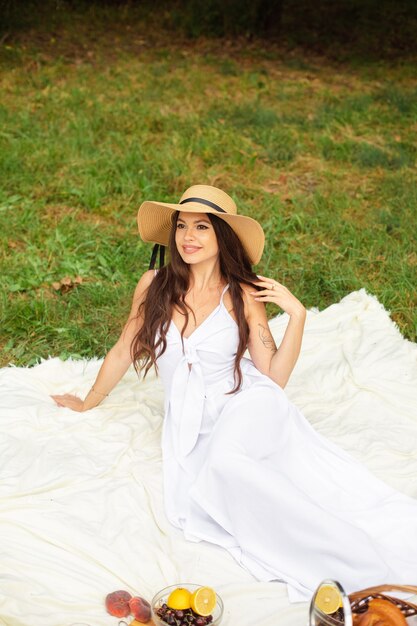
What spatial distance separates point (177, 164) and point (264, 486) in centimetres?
490

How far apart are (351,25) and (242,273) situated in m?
A: 9.02

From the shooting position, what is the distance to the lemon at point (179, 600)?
3004 mm

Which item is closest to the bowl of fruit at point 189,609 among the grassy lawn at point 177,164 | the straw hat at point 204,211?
the straw hat at point 204,211

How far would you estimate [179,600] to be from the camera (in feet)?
9.89

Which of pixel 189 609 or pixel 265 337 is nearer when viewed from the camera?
pixel 189 609

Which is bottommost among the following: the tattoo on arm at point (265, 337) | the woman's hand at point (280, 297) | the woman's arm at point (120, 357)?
the woman's arm at point (120, 357)

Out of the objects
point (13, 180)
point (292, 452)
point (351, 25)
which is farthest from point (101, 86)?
point (292, 452)

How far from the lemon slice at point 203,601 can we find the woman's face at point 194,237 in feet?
5.46

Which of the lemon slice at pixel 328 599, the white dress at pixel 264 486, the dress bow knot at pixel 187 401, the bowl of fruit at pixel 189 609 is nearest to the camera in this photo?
the lemon slice at pixel 328 599

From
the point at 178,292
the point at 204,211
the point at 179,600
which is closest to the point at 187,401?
the point at 178,292

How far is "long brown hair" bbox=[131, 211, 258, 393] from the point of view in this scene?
164 inches

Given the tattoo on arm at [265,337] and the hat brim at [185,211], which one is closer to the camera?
the hat brim at [185,211]

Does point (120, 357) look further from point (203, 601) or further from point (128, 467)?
point (203, 601)

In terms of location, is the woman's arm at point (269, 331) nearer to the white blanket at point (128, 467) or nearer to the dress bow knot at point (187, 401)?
the dress bow knot at point (187, 401)
